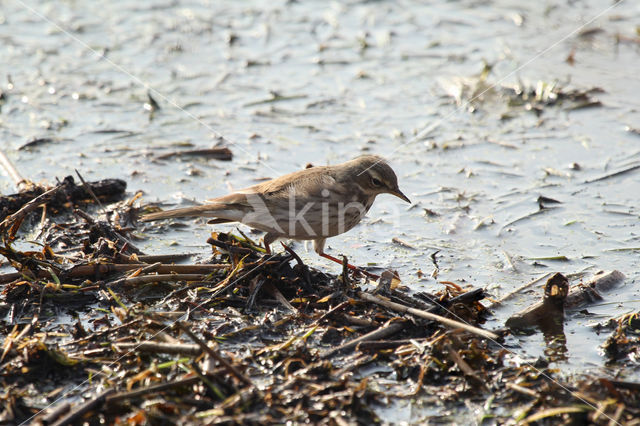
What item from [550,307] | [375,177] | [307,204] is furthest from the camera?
[375,177]

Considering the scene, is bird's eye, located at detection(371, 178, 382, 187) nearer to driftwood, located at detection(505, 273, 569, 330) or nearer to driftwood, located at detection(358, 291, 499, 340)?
driftwood, located at detection(358, 291, 499, 340)

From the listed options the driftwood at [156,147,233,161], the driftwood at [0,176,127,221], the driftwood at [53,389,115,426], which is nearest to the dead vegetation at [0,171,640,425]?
the driftwood at [53,389,115,426]

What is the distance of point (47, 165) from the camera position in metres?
10.0

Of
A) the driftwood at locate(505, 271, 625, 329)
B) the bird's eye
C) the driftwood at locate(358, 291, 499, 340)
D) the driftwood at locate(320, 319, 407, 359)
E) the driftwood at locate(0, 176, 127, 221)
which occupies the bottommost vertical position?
the driftwood at locate(505, 271, 625, 329)

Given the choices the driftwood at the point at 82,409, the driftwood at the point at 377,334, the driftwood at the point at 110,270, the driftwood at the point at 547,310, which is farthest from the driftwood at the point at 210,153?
the driftwood at the point at 82,409

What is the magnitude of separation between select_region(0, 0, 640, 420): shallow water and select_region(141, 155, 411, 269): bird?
1.82ft

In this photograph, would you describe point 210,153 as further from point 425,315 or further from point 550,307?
point 550,307

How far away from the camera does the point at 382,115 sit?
11.6m

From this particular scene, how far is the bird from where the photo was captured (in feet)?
24.9

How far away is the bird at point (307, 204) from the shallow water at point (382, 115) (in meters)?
0.56

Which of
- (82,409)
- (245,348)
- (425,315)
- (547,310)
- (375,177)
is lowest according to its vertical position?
(547,310)

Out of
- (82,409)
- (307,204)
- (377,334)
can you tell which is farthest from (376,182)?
(82,409)

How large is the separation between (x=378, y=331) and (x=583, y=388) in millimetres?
1629

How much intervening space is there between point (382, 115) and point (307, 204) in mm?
4390
